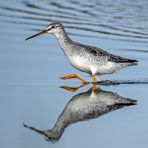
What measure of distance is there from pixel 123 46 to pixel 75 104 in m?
4.57

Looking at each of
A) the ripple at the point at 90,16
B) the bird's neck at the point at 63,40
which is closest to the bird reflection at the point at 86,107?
the bird's neck at the point at 63,40

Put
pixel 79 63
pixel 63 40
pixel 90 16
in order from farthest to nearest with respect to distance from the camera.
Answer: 1. pixel 90 16
2. pixel 63 40
3. pixel 79 63

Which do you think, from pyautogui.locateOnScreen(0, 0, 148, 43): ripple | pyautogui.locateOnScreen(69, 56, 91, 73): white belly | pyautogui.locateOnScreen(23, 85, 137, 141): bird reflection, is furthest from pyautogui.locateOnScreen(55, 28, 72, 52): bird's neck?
pyautogui.locateOnScreen(0, 0, 148, 43): ripple

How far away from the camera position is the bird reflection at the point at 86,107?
9.40 metres

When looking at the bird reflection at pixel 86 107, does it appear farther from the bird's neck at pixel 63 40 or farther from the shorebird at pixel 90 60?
the bird's neck at pixel 63 40

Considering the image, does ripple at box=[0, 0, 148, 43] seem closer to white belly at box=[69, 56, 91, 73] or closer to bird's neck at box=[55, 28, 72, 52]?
bird's neck at box=[55, 28, 72, 52]

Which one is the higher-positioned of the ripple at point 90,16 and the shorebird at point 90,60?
the ripple at point 90,16

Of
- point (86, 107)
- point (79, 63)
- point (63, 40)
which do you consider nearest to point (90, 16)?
point (63, 40)

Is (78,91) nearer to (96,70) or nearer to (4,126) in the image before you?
(96,70)

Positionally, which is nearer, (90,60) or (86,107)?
(86,107)

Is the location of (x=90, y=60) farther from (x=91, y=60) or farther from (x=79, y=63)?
(x=79, y=63)

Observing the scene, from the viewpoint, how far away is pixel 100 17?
1847cm

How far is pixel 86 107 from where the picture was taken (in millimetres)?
10461

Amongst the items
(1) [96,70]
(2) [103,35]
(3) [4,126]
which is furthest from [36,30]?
(3) [4,126]
